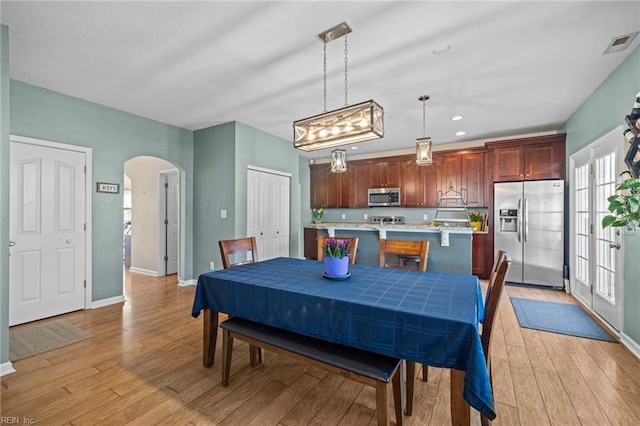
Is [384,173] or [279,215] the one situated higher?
[384,173]

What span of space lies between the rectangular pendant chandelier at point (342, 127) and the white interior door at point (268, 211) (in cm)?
276

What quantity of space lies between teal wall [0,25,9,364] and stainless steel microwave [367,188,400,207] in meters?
5.60

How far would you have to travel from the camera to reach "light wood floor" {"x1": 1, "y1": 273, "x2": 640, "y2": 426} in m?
1.74

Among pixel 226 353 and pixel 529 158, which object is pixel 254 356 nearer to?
pixel 226 353

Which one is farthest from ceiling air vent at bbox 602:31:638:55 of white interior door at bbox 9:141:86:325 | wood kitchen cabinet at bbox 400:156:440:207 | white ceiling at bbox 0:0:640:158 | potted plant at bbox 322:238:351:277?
white interior door at bbox 9:141:86:325

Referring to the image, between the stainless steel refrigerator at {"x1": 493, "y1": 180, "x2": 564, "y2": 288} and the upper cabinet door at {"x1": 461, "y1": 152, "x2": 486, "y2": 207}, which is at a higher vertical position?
the upper cabinet door at {"x1": 461, "y1": 152, "x2": 486, "y2": 207}

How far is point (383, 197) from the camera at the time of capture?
6371 millimetres

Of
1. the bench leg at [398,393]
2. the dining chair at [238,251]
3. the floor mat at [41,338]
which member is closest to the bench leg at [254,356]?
the dining chair at [238,251]

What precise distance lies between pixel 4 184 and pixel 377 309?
9.59 ft

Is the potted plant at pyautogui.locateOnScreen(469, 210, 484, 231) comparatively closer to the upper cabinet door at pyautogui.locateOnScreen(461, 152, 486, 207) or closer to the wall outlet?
the upper cabinet door at pyautogui.locateOnScreen(461, 152, 486, 207)

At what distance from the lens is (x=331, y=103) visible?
148 inches

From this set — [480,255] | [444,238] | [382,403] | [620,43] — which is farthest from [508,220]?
[382,403]

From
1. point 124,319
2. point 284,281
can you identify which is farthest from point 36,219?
point 284,281

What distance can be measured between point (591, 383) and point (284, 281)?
91.5 inches
